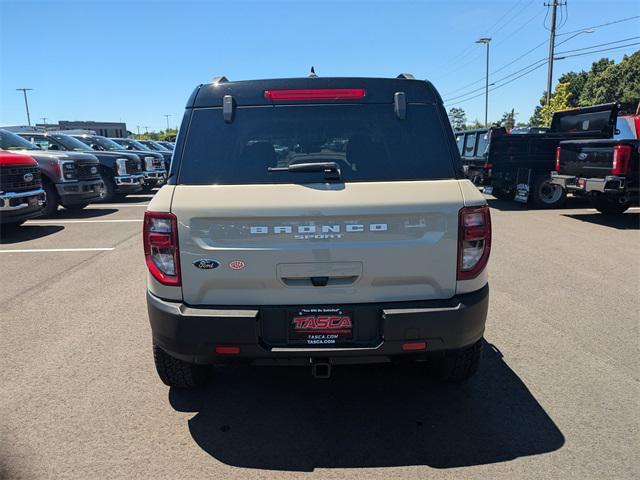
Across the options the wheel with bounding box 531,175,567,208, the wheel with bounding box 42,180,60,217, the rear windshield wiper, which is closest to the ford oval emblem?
the rear windshield wiper

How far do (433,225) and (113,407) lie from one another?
2373 millimetres

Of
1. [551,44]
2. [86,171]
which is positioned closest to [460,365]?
[86,171]

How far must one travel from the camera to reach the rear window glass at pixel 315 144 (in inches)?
109

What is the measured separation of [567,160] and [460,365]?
960 centimetres

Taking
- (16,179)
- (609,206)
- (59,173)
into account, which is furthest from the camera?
(609,206)

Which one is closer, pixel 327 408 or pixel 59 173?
pixel 327 408

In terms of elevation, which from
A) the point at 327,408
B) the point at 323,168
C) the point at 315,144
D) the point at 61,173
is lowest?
the point at 327,408

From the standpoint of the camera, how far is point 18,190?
8.95 m

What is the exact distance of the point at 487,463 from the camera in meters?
2.60

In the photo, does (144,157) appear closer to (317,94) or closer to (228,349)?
(317,94)

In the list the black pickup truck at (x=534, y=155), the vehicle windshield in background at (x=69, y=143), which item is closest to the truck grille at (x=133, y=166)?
the vehicle windshield in background at (x=69, y=143)

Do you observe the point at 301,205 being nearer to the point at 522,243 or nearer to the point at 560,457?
the point at 560,457

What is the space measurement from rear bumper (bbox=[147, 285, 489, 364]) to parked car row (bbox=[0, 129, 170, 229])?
25.5 feet

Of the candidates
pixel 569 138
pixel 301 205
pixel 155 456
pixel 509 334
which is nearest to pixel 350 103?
pixel 301 205
